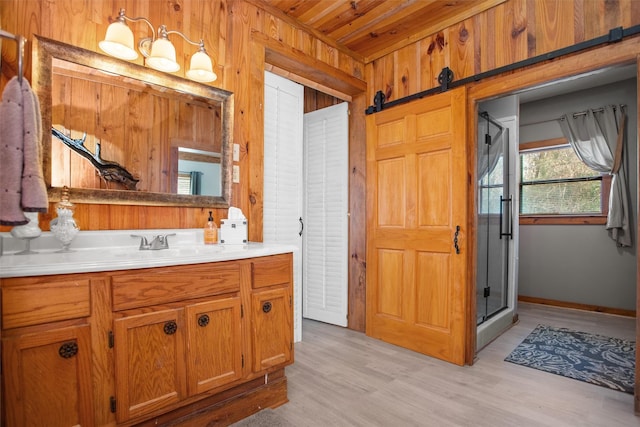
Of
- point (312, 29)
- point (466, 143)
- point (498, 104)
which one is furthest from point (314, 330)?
point (498, 104)

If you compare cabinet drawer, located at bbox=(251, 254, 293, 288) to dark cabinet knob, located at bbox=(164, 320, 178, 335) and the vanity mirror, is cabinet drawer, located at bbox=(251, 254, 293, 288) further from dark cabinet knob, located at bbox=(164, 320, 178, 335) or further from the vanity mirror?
the vanity mirror

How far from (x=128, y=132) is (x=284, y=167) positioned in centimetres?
132

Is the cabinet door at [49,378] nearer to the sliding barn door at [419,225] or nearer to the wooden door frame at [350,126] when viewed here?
the wooden door frame at [350,126]

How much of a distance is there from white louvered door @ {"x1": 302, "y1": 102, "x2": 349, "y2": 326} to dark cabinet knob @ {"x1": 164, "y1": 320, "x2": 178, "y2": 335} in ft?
6.77

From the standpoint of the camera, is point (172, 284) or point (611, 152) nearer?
point (172, 284)

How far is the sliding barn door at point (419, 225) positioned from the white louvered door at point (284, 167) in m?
0.69

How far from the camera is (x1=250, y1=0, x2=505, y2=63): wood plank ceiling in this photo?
241 centimetres

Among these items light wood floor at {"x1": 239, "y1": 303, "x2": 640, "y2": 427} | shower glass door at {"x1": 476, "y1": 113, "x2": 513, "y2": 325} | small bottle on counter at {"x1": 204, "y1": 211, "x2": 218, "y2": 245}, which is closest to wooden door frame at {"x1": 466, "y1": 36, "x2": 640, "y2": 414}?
light wood floor at {"x1": 239, "y1": 303, "x2": 640, "y2": 427}

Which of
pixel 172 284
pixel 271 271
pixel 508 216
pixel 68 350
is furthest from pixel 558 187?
pixel 68 350

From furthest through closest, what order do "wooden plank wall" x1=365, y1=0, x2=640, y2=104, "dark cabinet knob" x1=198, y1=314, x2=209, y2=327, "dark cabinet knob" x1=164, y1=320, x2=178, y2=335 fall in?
"wooden plank wall" x1=365, y1=0, x2=640, y2=104
"dark cabinet knob" x1=198, y1=314, x2=209, y2=327
"dark cabinet knob" x1=164, y1=320, x2=178, y2=335

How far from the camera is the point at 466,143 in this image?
97.0 inches

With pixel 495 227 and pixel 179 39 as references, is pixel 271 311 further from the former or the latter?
pixel 495 227

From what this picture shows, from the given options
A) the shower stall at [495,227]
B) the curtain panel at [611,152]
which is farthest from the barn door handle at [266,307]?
the curtain panel at [611,152]

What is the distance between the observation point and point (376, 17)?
2580mm
